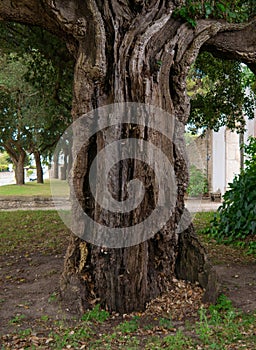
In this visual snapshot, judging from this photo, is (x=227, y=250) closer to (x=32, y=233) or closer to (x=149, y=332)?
(x=149, y=332)

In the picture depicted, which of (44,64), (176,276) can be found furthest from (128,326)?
(44,64)

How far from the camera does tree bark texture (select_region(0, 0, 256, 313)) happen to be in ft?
13.6

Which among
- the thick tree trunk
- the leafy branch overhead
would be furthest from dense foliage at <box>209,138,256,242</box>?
the thick tree trunk

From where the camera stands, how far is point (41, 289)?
4.77 m

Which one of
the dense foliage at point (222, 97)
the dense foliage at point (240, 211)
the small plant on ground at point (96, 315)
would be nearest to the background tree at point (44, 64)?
the dense foliage at point (222, 97)

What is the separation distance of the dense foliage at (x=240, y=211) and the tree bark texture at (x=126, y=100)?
133 inches

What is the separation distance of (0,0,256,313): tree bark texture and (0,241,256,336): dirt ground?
0.28 m

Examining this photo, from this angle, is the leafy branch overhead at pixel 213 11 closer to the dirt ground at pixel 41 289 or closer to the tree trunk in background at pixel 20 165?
the dirt ground at pixel 41 289

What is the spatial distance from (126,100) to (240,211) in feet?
14.9

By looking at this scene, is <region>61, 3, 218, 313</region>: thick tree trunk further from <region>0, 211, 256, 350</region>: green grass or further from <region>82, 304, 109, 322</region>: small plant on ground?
<region>0, 211, 256, 350</region>: green grass

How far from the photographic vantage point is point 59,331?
375 cm

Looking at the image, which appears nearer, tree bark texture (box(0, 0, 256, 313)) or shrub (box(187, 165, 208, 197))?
tree bark texture (box(0, 0, 256, 313))

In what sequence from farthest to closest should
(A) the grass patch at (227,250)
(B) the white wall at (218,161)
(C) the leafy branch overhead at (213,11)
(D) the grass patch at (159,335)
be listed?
(B) the white wall at (218,161), (A) the grass patch at (227,250), (C) the leafy branch overhead at (213,11), (D) the grass patch at (159,335)

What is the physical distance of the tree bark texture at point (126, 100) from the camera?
13.6ft
